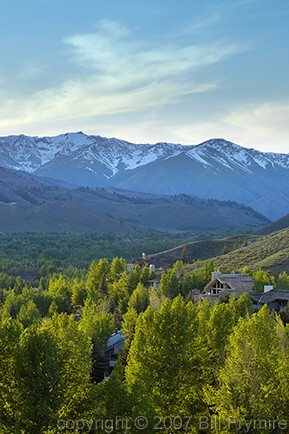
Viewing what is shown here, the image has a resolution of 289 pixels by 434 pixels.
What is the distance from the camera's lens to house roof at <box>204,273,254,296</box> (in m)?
79.2

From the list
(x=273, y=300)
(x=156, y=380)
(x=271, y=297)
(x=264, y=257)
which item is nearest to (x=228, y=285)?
(x=271, y=297)

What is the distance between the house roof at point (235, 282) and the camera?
79.2 m

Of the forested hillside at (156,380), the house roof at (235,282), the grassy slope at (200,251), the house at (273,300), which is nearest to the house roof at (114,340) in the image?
the forested hillside at (156,380)

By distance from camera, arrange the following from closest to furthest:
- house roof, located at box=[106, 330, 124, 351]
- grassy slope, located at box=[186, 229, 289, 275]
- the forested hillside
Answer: the forested hillside, house roof, located at box=[106, 330, 124, 351], grassy slope, located at box=[186, 229, 289, 275]

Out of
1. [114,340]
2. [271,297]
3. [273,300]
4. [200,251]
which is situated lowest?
[200,251]

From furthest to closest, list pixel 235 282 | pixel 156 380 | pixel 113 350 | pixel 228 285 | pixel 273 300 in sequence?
pixel 235 282, pixel 228 285, pixel 273 300, pixel 113 350, pixel 156 380

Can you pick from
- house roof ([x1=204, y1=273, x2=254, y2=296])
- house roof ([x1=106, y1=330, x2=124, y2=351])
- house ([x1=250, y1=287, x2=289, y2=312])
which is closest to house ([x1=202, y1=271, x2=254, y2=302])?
house roof ([x1=204, y1=273, x2=254, y2=296])

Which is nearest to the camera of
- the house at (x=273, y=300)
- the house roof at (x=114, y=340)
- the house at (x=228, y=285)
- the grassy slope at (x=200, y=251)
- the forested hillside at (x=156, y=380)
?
the forested hillside at (x=156, y=380)

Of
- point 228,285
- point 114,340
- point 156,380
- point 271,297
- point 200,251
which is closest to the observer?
point 156,380

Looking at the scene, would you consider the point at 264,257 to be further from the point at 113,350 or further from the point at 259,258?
the point at 113,350

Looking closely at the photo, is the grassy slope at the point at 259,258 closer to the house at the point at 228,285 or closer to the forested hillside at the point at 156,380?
the house at the point at 228,285

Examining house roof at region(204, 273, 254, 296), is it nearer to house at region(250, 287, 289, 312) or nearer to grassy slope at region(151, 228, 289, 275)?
house at region(250, 287, 289, 312)

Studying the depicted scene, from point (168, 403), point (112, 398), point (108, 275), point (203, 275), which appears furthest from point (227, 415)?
point (108, 275)

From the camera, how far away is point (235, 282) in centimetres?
8200
